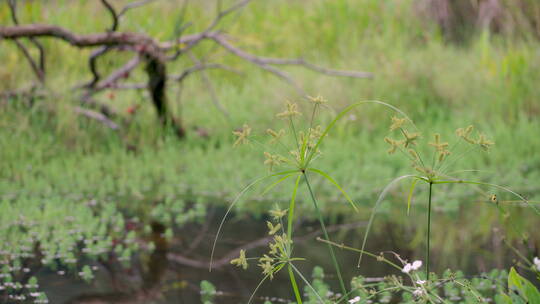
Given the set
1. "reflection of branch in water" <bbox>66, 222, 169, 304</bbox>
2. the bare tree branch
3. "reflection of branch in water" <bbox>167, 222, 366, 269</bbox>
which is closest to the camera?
"reflection of branch in water" <bbox>66, 222, 169, 304</bbox>

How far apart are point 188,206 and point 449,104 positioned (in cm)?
411

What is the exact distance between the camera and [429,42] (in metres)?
10.4

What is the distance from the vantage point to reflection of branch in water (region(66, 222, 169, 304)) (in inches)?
145

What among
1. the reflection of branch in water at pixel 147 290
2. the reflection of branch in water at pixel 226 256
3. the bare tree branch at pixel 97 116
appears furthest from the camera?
the bare tree branch at pixel 97 116

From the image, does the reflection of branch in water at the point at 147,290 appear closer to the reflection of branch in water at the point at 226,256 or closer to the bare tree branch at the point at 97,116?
the reflection of branch in water at the point at 226,256

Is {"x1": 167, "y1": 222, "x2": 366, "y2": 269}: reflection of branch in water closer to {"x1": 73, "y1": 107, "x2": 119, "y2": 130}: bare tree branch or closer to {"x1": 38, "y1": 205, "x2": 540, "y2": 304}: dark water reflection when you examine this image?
{"x1": 38, "y1": 205, "x2": 540, "y2": 304}: dark water reflection

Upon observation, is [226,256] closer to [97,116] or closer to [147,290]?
[147,290]

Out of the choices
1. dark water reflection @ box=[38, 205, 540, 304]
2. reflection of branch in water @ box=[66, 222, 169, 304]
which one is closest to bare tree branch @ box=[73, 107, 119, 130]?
dark water reflection @ box=[38, 205, 540, 304]

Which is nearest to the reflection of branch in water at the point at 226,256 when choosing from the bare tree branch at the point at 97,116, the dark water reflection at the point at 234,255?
the dark water reflection at the point at 234,255

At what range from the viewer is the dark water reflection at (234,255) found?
379 cm

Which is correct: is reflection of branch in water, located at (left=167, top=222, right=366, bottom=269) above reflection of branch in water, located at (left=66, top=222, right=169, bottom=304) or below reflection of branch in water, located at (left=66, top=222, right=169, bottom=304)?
below

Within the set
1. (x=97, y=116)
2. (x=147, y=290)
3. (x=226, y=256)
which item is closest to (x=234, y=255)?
(x=226, y=256)

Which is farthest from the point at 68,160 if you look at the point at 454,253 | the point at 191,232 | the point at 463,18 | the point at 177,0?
the point at 463,18

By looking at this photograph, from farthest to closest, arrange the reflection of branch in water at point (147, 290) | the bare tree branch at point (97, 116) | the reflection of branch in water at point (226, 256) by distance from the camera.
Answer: the bare tree branch at point (97, 116) < the reflection of branch in water at point (226, 256) < the reflection of branch in water at point (147, 290)
